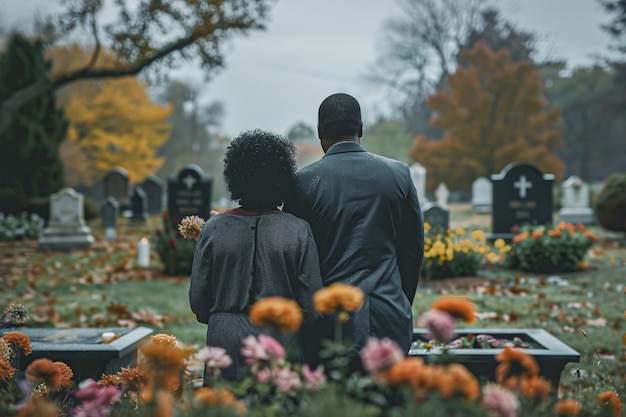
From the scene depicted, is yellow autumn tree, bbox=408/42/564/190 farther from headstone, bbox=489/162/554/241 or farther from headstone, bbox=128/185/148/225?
headstone, bbox=489/162/554/241

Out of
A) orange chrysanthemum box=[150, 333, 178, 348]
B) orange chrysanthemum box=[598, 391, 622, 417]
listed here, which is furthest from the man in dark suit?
orange chrysanthemum box=[598, 391, 622, 417]

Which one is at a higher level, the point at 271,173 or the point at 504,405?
the point at 271,173

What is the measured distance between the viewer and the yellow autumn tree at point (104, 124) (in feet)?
118

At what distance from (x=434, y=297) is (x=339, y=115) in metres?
6.81

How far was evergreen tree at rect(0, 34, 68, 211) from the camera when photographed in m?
23.1

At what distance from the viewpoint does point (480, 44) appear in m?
32.2

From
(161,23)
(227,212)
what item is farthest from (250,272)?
(161,23)

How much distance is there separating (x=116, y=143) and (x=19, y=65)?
13030 millimetres

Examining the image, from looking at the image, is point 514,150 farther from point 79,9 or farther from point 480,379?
point 480,379

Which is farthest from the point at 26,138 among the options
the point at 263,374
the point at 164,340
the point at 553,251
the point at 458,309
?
the point at 458,309

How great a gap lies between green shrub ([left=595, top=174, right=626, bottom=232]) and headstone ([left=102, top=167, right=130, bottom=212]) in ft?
60.0

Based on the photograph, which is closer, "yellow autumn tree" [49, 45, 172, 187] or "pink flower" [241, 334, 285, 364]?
"pink flower" [241, 334, 285, 364]

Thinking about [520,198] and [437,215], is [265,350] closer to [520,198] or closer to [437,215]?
[437,215]

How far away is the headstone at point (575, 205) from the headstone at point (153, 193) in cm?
1690
